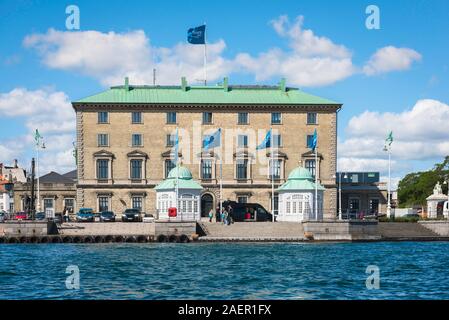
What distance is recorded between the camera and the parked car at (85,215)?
92.1m

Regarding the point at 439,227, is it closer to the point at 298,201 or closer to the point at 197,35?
the point at 298,201

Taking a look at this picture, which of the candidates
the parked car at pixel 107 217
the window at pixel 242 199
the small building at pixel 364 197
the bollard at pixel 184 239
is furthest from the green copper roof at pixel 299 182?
the small building at pixel 364 197

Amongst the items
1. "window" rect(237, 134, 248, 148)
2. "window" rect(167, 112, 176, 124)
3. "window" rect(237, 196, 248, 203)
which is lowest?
"window" rect(237, 196, 248, 203)

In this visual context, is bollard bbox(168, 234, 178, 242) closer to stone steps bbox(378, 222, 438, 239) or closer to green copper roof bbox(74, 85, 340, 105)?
stone steps bbox(378, 222, 438, 239)

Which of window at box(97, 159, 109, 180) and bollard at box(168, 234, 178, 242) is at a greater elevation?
window at box(97, 159, 109, 180)

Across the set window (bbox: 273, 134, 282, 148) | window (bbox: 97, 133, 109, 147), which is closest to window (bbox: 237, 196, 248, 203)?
window (bbox: 273, 134, 282, 148)

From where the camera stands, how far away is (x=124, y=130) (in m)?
105

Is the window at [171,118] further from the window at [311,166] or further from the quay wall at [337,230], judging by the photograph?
the quay wall at [337,230]

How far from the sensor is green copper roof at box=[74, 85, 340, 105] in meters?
106

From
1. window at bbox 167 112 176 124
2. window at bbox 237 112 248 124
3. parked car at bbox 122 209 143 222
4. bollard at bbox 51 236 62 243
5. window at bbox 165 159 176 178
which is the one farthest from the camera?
window at bbox 237 112 248 124

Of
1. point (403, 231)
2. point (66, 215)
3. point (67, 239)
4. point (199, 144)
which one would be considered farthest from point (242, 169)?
point (67, 239)

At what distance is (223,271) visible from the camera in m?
45.9

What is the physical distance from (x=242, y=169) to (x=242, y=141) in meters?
3.60
